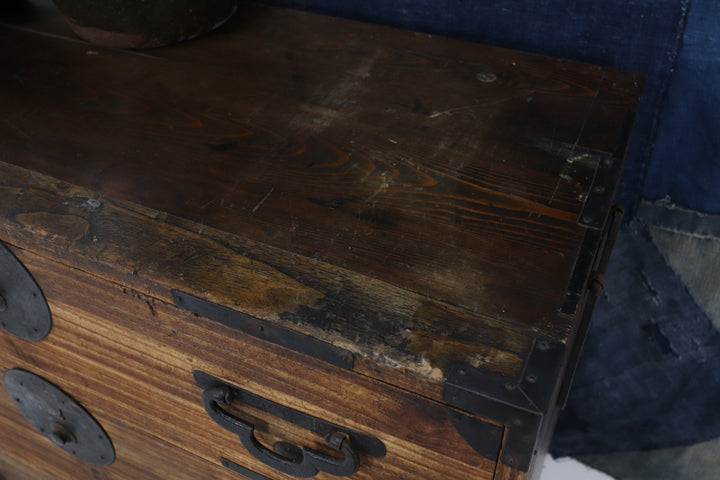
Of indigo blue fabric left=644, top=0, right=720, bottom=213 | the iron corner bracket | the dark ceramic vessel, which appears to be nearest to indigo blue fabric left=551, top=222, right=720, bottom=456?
indigo blue fabric left=644, top=0, right=720, bottom=213

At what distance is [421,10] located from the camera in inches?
43.4

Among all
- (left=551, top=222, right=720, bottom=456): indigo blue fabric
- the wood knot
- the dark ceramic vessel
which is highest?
the dark ceramic vessel

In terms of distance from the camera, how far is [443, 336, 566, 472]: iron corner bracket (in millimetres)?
533

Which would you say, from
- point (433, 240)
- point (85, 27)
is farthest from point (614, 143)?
point (85, 27)

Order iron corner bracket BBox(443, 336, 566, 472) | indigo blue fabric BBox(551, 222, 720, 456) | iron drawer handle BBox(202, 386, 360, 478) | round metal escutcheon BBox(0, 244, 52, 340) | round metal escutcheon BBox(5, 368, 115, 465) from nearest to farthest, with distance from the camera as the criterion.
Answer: iron corner bracket BBox(443, 336, 566, 472) → iron drawer handle BBox(202, 386, 360, 478) → round metal escutcheon BBox(0, 244, 52, 340) → round metal escutcheon BBox(5, 368, 115, 465) → indigo blue fabric BBox(551, 222, 720, 456)

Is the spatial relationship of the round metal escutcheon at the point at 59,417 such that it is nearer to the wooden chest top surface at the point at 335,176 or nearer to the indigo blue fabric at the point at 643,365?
the wooden chest top surface at the point at 335,176

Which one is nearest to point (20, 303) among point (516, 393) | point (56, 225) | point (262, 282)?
point (56, 225)

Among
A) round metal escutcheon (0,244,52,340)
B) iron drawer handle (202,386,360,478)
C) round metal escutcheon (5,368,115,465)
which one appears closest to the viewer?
iron drawer handle (202,386,360,478)

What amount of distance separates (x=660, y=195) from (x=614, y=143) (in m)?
0.38

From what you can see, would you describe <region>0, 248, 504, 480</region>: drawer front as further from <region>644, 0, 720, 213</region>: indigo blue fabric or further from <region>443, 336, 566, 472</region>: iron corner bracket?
<region>644, 0, 720, 213</region>: indigo blue fabric

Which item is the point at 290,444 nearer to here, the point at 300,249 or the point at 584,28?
the point at 300,249

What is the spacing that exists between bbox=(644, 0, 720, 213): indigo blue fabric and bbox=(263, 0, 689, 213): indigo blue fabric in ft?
0.06

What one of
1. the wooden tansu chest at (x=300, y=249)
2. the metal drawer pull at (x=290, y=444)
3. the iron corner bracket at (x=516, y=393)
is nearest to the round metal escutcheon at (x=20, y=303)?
the wooden tansu chest at (x=300, y=249)

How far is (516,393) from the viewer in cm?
54
